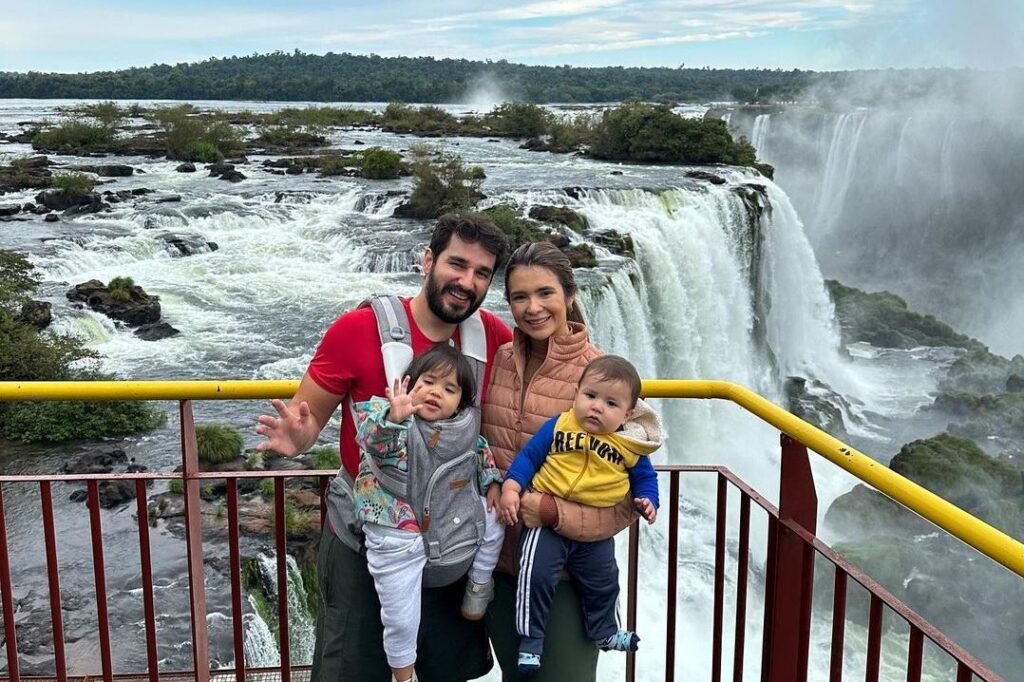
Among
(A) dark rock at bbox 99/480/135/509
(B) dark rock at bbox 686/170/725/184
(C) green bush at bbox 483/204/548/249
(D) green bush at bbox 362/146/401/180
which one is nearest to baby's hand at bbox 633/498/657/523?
(A) dark rock at bbox 99/480/135/509

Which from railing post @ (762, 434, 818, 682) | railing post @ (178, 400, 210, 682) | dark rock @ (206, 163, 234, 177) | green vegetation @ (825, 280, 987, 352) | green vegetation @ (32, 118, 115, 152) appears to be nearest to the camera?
railing post @ (762, 434, 818, 682)

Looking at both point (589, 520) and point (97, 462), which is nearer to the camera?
point (589, 520)

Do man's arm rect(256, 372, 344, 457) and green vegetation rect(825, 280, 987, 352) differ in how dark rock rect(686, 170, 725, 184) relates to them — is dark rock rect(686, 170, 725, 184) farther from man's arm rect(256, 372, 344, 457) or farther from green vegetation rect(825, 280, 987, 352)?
man's arm rect(256, 372, 344, 457)

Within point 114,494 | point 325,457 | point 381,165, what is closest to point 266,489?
point 325,457

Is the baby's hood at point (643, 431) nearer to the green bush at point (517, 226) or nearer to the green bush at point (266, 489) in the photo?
the green bush at point (266, 489)

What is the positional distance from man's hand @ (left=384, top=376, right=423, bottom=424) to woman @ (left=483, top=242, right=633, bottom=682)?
28 centimetres

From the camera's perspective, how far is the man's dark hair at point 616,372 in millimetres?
2162

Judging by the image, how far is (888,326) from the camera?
2527cm

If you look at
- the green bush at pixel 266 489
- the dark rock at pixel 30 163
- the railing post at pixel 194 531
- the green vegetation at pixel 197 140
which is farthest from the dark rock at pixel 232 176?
the railing post at pixel 194 531

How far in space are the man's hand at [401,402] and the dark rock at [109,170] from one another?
23.5 metres

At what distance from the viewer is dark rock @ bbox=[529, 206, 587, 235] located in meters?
17.3

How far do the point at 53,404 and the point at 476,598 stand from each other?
10205 mm

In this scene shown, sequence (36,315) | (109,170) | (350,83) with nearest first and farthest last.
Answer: (36,315) < (109,170) < (350,83)

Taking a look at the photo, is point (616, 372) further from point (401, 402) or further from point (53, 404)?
point (53, 404)
